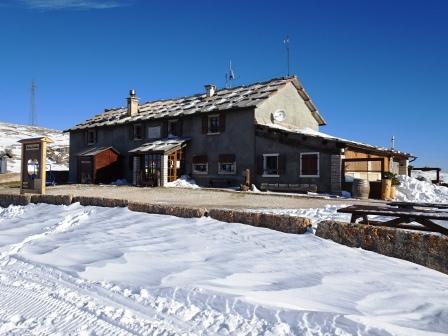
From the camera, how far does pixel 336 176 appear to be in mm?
19438

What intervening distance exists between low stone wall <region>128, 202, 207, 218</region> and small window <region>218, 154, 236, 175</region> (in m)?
13.4

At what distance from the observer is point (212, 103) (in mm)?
26047

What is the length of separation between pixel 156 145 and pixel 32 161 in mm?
10876

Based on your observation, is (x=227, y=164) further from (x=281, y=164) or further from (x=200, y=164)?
(x=281, y=164)

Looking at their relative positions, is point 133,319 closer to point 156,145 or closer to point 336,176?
→ point 336,176

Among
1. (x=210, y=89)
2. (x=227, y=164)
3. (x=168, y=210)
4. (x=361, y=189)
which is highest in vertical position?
(x=210, y=89)

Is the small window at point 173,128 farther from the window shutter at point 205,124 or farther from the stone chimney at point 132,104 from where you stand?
the stone chimney at point 132,104

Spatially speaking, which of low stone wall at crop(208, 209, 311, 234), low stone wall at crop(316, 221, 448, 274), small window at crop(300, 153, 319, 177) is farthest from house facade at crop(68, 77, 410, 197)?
low stone wall at crop(316, 221, 448, 274)

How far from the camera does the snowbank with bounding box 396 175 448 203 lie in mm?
18656

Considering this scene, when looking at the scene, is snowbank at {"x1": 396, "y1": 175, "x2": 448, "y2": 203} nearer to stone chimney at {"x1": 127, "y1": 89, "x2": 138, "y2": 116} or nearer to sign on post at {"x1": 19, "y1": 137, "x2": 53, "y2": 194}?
sign on post at {"x1": 19, "y1": 137, "x2": 53, "y2": 194}

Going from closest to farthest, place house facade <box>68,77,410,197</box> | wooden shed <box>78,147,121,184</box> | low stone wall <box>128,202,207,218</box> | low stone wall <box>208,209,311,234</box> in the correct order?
low stone wall <box>208,209,311,234</box> → low stone wall <box>128,202,207,218</box> → house facade <box>68,77,410,197</box> → wooden shed <box>78,147,121,184</box>

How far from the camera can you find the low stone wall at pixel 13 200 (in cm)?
1396

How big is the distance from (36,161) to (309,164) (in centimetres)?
1240

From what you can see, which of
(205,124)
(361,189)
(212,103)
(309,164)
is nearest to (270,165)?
(309,164)
